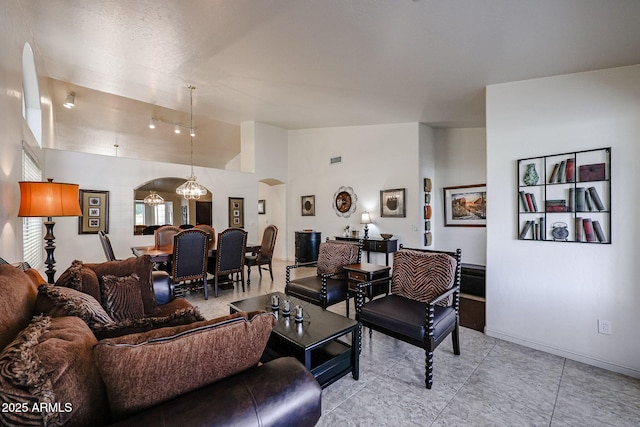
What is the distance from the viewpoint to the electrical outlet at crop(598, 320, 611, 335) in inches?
93.1

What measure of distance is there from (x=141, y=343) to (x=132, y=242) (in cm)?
555

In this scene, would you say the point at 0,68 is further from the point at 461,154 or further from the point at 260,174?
the point at 461,154

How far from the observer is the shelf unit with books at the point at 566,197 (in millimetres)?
2385

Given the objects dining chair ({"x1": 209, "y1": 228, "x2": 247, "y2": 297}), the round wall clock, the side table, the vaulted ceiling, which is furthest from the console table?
dining chair ({"x1": 209, "y1": 228, "x2": 247, "y2": 297})

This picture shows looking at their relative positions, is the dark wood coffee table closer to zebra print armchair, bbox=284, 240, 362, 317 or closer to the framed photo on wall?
zebra print armchair, bbox=284, 240, 362, 317

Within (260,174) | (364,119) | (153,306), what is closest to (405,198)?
(364,119)

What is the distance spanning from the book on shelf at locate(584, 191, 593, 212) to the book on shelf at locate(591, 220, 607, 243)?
119 mm

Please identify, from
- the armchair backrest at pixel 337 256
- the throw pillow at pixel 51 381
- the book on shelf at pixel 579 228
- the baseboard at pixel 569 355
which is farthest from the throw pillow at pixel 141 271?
the book on shelf at pixel 579 228

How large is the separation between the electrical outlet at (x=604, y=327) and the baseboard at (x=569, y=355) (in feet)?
0.80

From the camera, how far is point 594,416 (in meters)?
1.81

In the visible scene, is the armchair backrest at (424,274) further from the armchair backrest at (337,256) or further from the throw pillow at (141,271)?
the throw pillow at (141,271)

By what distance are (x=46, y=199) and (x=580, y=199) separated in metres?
4.63

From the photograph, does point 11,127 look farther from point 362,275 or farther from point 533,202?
point 533,202

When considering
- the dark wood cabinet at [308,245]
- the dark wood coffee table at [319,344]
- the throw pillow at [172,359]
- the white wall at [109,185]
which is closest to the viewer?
the throw pillow at [172,359]
